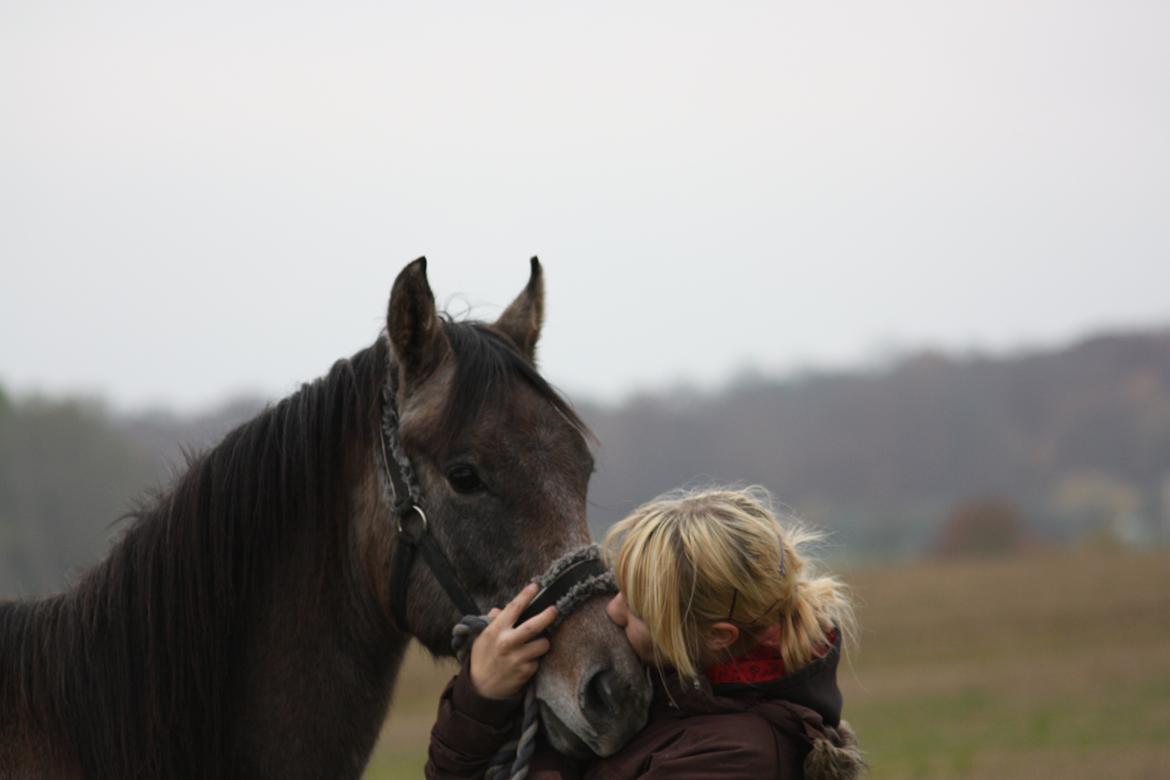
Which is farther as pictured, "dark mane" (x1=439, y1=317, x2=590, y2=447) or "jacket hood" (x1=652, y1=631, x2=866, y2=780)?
"dark mane" (x1=439, y1=317, x2=590, y2=447)

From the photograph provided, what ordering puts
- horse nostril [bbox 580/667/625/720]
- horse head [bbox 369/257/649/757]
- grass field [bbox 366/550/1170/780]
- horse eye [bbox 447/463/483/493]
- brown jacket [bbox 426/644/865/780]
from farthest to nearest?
Answer: grass field [bbox 366/550/1170/780], horse eye [bbox 447/463/483/493], horse head [bbox 369/257/649/757], horse nostril [bbox 580/667/625/720], brown jacket [bbox 426/644/865/780]

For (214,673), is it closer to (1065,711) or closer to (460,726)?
(460,726)

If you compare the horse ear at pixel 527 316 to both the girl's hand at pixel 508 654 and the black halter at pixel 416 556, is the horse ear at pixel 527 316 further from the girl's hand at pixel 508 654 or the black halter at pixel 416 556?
the girl's hand at pixel 508 654

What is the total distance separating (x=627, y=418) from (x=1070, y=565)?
35.2 meters

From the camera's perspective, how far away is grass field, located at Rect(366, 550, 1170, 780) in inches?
544

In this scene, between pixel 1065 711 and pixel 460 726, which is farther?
pixel 1065 711

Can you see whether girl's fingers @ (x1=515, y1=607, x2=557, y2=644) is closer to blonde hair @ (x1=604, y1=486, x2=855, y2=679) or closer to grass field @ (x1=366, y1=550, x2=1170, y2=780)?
blonde hair @ (x1=604, y1=486, x2=855, y2=679)

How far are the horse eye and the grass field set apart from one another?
12.0 ft

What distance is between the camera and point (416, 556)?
3682 mm

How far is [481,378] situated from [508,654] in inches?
35.4

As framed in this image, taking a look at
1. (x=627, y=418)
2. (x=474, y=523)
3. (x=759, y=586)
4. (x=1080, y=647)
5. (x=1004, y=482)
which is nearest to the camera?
(x=759, y=586)

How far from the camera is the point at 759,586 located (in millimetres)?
3082

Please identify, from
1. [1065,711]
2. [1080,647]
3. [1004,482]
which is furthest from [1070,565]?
[1004,482]

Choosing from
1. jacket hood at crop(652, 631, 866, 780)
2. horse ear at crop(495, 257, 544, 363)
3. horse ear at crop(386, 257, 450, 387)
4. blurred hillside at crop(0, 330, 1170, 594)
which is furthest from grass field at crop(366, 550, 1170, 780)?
blurred hillside at crop(0, 330, 1170, 594)
